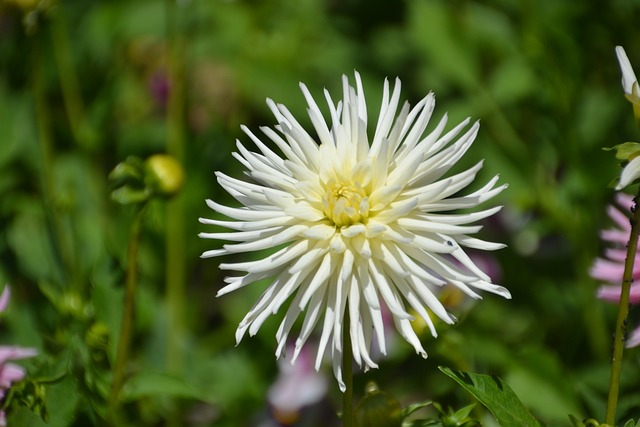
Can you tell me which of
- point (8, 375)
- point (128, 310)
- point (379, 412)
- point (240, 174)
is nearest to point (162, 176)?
point (128, 310)

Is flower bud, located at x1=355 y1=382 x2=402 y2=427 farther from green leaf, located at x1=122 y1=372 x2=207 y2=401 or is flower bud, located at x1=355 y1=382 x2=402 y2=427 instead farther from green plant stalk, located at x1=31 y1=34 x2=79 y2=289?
green plant stalk, located at x1=31 y1=34 x2=79 y2=289

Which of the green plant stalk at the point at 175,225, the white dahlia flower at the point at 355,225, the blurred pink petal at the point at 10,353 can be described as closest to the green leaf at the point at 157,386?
the blurred pink petal at the point at 10,353

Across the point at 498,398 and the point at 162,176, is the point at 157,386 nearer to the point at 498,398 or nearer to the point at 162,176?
the point at 162,176

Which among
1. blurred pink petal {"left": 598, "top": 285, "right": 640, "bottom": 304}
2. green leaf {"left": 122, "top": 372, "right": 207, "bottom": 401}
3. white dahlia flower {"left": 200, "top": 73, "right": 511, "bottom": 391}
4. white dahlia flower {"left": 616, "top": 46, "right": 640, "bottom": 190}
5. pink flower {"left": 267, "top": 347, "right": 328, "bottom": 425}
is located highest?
white dahlia flower {"left": 616, "top": 46, "right": 640, "bottom": 190}

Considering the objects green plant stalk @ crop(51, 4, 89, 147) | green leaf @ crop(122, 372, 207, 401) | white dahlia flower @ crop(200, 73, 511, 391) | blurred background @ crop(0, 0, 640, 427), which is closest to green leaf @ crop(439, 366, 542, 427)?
white dahlia flower @ crop(200, 73, 511, 391)

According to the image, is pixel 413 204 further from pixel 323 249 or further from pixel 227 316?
pixel 227 316

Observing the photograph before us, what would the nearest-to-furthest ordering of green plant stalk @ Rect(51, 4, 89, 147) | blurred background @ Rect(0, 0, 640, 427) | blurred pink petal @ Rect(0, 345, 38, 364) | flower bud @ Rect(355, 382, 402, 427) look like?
flower bud @ Rect(355, 382, 402, 427)
blurred pink petal @ Rect(0, 345, 38, 364)
blurred background @ Rect(0, 0, 640, 427)
green plant stalk @ Rect(51, 4, 89, 147)

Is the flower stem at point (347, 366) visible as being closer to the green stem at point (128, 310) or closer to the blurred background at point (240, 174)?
the blurred background at point (240, 174)
